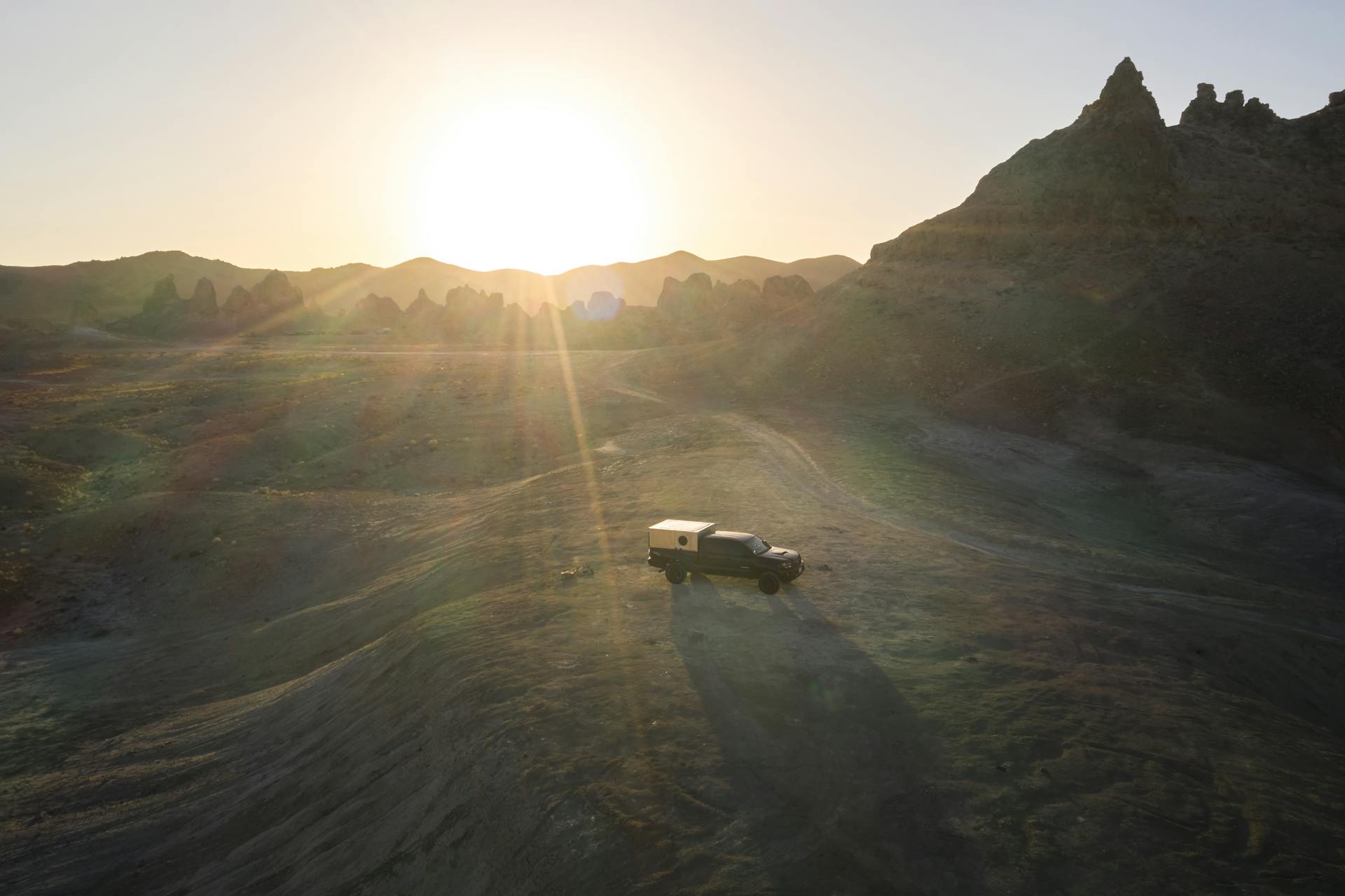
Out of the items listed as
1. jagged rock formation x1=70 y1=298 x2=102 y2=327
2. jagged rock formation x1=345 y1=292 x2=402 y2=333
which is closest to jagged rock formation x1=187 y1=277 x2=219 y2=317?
jagged rock formation x1=345 y1=292 x2=402 y2=333

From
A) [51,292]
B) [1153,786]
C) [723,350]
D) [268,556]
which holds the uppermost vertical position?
[51,292]

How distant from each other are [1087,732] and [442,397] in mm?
56316

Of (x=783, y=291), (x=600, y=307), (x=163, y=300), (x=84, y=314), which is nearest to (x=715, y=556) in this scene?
(x=783, y=291)

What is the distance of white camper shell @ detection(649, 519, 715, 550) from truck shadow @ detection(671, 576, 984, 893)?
3039 millimetres

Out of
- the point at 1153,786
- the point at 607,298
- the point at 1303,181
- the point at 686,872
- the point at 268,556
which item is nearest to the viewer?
the point at 686,872

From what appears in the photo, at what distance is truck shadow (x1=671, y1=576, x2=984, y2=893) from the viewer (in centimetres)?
973

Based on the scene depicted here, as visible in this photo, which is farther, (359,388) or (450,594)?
(359,388)

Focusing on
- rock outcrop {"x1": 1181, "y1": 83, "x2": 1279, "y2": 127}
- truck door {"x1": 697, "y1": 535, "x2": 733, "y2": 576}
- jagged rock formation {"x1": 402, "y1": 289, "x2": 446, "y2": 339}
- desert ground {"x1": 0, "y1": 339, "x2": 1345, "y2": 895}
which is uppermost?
rock outcrop {"x1": 1181, "y1": 83, "x2": 1279, "y2": 127}

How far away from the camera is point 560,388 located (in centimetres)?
6625

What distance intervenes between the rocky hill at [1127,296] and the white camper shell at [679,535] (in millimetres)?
33272

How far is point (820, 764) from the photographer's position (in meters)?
12.0

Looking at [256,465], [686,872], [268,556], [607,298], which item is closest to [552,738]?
[686,872]

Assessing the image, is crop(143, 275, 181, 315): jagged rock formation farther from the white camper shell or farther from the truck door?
the truck door

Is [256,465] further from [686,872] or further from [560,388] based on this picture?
[686,872]
